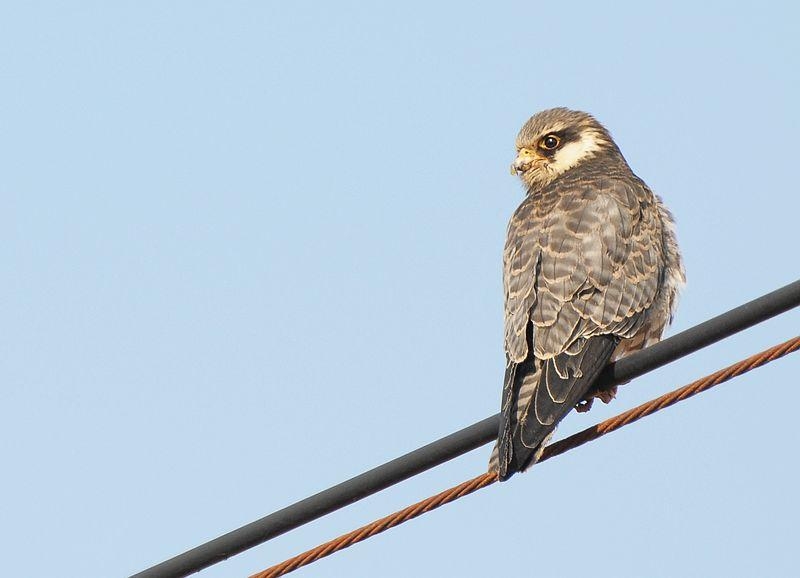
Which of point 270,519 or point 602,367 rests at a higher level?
point 602,367

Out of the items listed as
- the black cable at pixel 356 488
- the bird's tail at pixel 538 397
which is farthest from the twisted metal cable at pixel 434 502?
the bird's tail at pixel 538 397

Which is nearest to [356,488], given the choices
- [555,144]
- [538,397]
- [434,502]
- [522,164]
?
[434,502]

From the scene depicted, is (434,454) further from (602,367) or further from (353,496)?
(602,367)

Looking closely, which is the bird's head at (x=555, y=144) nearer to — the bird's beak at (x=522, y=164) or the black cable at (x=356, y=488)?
the bird's beak at (x=522, y=164)

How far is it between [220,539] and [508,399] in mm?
1975

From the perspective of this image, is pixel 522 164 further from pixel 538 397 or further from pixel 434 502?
pixel 434 502

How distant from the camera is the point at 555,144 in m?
8.67

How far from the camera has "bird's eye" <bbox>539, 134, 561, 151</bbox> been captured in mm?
8648

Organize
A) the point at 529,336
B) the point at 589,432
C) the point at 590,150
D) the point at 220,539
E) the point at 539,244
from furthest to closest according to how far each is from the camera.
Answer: the point at 590,150 < the point at 539,244 < the point at 529,336 < the point at 589,432 < the point at 220,539

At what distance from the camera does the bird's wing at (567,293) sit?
6.11 metres

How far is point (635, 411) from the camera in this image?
4820 mm

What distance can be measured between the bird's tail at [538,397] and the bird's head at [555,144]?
209 centimetres

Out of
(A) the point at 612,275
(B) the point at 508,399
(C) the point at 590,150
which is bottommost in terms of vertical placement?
(B) the point at 508,399

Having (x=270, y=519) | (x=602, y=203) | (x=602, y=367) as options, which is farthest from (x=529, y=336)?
(x=270, y=519)
